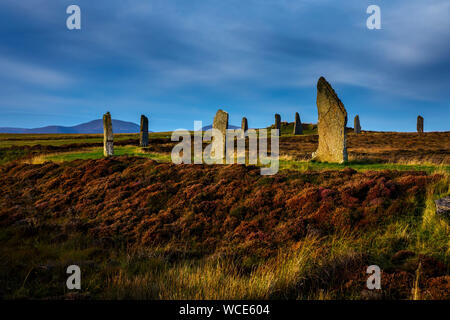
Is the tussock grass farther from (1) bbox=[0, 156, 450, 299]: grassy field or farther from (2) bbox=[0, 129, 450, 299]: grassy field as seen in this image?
(1) bbox=[0, 156, 450, 299]: grassy field

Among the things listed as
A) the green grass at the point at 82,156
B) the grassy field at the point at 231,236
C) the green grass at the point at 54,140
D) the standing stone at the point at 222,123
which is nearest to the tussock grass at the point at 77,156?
the green grass at the point at 82,156

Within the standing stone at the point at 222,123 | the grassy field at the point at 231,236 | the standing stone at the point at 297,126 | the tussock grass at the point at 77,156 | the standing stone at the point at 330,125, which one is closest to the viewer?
the grassy field at the point at 231,236

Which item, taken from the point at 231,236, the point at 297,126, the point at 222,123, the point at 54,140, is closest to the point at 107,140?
the point at 222,123

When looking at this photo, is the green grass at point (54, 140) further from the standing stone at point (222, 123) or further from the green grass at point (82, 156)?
the standing stone at point (222, 123)

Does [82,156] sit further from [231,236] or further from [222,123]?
[231,236]

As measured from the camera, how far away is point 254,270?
21.1 ft

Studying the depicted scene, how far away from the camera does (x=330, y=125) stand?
16.6 meters

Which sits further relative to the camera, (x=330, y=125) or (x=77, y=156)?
(x=77, y=156)

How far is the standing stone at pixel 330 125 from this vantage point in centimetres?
1605

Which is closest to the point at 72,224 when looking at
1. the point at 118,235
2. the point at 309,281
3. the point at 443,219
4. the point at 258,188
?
the point at 118,235

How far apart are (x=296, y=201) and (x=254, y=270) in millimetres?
3670

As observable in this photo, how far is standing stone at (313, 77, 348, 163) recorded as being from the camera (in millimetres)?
16047

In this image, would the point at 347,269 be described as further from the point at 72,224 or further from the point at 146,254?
the point at 72,224
